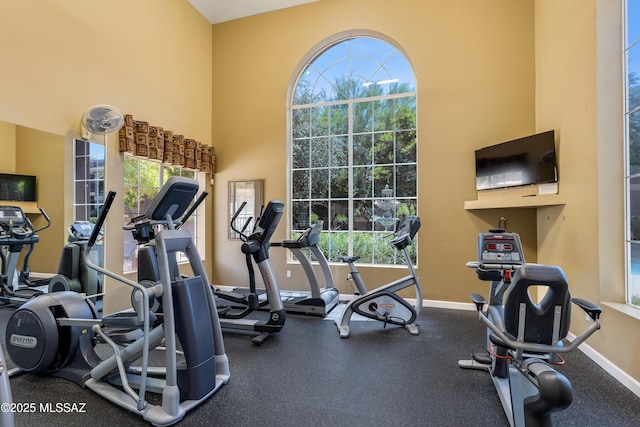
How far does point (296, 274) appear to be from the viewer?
5.85m

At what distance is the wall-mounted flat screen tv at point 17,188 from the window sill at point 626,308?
19.4 ft

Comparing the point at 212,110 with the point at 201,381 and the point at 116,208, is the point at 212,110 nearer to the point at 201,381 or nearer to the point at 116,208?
the point at 116,208

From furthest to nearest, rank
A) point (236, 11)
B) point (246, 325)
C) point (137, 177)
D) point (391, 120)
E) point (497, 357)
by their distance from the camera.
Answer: point (236, 11), point (391, 120), point (137, 177), point (246, 325), point (497, 357)

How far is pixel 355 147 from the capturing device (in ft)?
18.9

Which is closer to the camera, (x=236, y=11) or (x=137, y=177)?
(x=137, y=177)

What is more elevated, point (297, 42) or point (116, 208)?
point (297, 42)

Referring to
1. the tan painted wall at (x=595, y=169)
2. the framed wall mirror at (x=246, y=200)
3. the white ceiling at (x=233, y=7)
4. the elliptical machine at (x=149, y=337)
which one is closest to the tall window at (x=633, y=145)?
the tan painted wall at (x=595, y=169)

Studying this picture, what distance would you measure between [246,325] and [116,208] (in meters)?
2.47

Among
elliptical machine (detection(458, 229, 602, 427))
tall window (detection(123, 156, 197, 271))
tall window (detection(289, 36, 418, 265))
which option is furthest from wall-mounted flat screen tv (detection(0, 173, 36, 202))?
elliptical machine (detection(458, 229, 602, 427))

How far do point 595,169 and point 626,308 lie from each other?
1.28 m

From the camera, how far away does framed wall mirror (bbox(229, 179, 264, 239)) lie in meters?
6.10

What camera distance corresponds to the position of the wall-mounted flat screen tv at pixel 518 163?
4012 millimetres

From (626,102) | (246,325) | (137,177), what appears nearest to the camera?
(626,102)

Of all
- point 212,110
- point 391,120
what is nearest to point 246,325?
point 391,120
